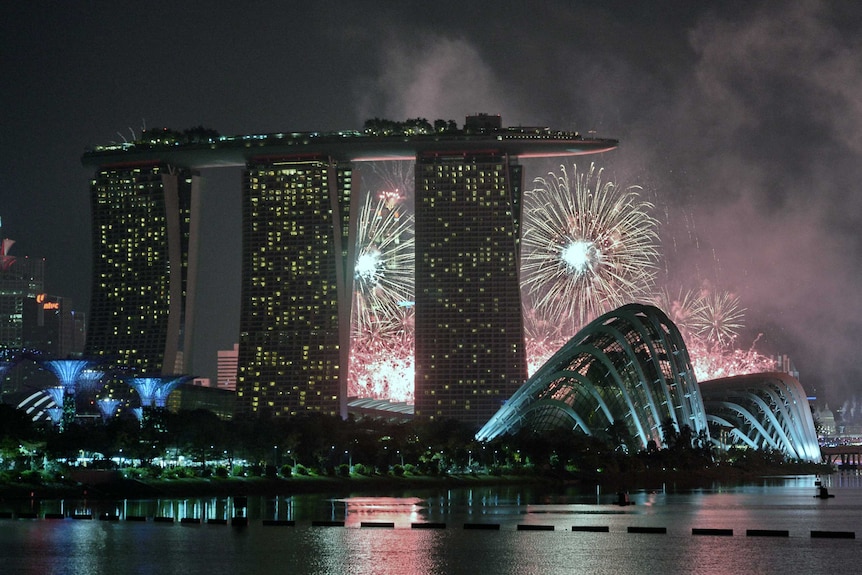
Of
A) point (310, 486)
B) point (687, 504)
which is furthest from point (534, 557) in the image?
point (310, 486)

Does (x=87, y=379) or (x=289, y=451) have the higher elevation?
(x=87, y=379)

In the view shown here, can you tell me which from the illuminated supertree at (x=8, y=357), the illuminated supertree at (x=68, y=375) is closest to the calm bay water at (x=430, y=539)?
the illuminated supertree at (x=68, y=375)

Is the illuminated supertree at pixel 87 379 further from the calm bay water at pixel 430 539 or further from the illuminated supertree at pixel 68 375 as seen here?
the calm bay water at pixel 430 539

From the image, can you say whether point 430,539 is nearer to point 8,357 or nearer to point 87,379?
point 8,357

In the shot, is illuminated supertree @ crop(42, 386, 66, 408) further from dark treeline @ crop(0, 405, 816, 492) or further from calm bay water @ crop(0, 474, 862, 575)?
calm bay water @ crop(0, 474, 862, 575)

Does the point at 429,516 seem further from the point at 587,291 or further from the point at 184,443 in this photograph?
the point at 587,291

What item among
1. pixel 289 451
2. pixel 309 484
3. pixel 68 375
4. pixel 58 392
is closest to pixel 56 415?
pixel 58 392
